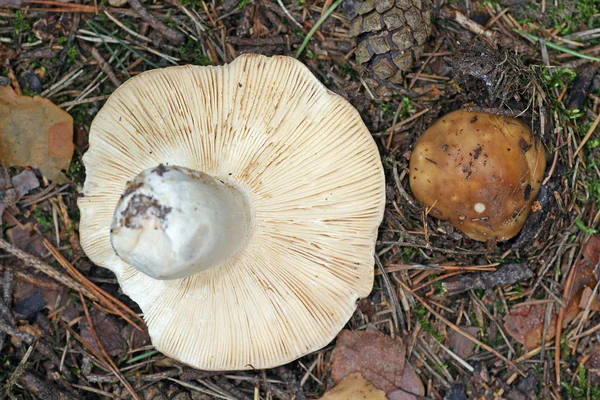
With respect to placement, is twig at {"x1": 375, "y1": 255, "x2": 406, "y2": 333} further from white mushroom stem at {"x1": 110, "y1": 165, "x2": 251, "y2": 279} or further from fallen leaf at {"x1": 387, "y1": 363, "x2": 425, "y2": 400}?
white mushroom stem at {"x1": 110, "y1": 165, "x2": 251, "y2": 279}

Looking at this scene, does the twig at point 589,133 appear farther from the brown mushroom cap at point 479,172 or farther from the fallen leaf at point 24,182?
the fallen leaf at point 24,182

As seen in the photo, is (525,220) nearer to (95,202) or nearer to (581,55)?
(581,55)

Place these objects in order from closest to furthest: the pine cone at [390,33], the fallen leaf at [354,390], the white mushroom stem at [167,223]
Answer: the white mushroom stem at [167,223] → the pine cone at [390,33] → the fallen leaf at [354,390]

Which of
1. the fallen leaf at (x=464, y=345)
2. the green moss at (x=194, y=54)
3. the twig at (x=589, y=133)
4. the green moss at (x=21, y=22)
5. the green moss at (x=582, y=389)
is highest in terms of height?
the green moss at (x=21, y=22)

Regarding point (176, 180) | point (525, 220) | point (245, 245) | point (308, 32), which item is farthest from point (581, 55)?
point (176, 180)

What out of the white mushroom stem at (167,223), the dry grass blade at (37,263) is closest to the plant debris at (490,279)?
the white mushroom stem at (167,223)

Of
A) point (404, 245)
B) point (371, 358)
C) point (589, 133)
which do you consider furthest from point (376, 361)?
point (589, 133)
